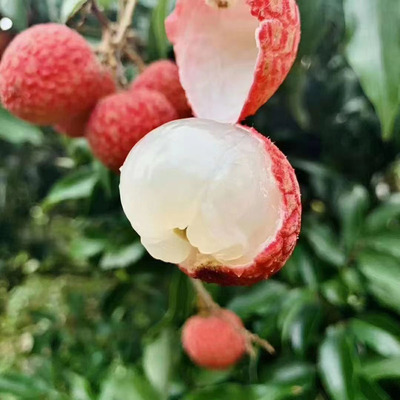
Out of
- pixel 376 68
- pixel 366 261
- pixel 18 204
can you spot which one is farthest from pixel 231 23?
pixel 18 204

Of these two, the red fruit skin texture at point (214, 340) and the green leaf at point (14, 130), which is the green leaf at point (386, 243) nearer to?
the red fruit skin texture at point (214, 340)

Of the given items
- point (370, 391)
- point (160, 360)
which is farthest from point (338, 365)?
point (160, 360)

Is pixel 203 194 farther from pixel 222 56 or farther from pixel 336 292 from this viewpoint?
pixel 336 292

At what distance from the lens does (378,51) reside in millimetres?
426

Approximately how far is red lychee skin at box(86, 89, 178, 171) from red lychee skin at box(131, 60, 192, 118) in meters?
0.02

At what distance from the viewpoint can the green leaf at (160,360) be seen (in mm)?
775

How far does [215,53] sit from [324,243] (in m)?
0.44

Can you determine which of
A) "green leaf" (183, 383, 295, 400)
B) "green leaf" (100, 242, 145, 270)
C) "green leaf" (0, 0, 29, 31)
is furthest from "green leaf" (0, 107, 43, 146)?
"green leaf" (183, 383, 295, 400)

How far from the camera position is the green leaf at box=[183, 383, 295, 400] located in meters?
0.64

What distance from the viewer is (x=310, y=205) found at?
35.3 inches

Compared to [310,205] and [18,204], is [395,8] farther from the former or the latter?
[18,204]

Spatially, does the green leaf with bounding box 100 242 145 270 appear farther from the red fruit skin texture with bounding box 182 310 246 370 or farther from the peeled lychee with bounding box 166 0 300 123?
the peeled lychee with bounding box 166 0 300 123

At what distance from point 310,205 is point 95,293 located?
76 centimetres

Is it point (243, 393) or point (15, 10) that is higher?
point (15, 10)
